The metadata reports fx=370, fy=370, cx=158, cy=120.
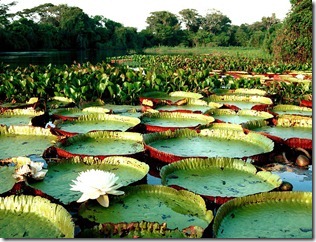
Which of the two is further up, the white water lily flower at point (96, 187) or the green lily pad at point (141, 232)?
the white water lily flower at point (96, 187)

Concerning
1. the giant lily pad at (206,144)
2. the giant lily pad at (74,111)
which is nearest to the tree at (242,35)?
the giant lily pad at (74,111)

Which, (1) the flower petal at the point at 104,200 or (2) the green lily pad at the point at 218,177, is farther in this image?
(2) the green lily pad at the point at 218,177

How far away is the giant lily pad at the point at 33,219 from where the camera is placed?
1.67 m

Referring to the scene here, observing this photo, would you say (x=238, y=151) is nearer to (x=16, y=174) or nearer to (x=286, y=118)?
(x=286, y=118)

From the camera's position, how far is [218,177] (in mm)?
2516

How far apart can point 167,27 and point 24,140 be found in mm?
39428

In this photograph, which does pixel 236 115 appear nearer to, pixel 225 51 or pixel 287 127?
pixel 287 127

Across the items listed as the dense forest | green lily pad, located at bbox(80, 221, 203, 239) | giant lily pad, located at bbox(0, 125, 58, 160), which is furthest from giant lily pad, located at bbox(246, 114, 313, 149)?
the dense forest

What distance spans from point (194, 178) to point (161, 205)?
52cm

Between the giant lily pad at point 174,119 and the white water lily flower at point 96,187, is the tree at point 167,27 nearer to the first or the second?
the giant lily pad at point 174,119

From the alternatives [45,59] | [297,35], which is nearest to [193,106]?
[297,35]

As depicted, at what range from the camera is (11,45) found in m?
31.6

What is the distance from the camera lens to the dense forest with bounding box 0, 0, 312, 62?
2769 cm

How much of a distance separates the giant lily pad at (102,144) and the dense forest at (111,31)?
1470cm
